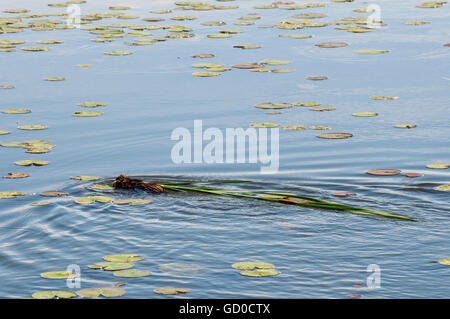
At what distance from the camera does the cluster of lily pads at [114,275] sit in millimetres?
6953

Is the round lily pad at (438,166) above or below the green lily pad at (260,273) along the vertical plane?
above

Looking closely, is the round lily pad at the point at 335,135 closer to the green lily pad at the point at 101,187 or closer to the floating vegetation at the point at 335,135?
the floating vegetation at the point at 335,135

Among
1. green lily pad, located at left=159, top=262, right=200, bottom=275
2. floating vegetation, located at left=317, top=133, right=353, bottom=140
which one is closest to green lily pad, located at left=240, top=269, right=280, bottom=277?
green lily pad, located at left=159, top=262, right=200, bottom=275

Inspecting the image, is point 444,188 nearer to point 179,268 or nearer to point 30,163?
point 179,268

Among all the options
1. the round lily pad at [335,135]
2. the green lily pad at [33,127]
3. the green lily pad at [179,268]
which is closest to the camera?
the green lily pad at [179,268]

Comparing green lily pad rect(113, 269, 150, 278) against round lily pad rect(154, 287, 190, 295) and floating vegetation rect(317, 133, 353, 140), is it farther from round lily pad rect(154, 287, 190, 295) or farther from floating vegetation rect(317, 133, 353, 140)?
floating vegetation rect(317, 133, 353, 140)

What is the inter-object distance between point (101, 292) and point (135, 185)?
2.68 meters

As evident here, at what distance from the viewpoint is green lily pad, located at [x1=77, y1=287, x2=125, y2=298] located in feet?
22.8

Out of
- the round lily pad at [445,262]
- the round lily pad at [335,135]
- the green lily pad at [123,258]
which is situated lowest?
the round lily pad at [445,262]

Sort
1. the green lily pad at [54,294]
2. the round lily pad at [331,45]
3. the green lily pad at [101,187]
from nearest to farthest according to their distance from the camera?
the green lily pad at [54,294] < the green lily pad at [101,187] < the round lily pad at [331,45]

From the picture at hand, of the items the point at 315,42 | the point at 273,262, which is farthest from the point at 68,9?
the point at 273,262

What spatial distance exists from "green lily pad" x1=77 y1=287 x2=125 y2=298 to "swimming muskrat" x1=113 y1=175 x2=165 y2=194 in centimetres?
256

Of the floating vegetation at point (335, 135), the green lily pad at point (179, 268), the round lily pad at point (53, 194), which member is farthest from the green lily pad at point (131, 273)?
the floating vegetation at point (335, 135)
